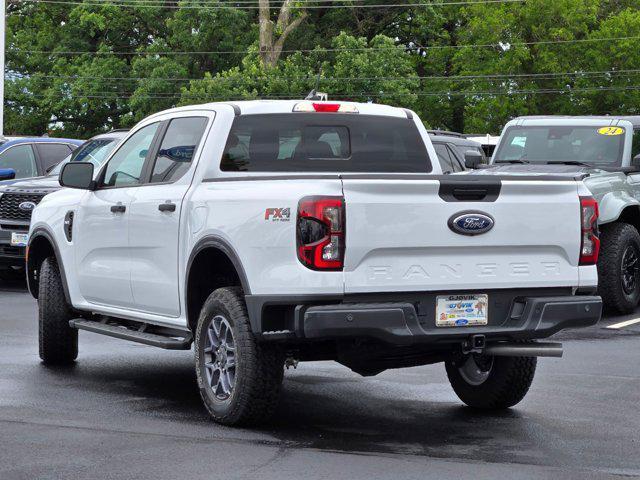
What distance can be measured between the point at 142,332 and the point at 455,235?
252cm

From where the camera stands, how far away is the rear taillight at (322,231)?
7023 millimetres

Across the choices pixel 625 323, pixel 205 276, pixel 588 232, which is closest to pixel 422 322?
pixel 588 232

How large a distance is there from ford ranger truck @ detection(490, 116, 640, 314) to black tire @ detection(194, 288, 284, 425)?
7.01m

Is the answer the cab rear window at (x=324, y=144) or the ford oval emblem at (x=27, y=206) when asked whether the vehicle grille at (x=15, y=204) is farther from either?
the cab rear window at (x=324, y=144)

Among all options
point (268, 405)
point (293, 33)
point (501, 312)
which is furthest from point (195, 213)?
point (293, 33)

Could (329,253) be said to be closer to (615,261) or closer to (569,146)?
(615,261)

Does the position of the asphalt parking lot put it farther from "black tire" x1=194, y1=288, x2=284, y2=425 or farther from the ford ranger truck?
the ford ranger truck

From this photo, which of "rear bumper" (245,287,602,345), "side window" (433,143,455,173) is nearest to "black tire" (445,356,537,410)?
"rear bumper" (245,287,602,345)

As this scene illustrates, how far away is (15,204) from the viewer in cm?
1691

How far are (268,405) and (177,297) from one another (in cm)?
113

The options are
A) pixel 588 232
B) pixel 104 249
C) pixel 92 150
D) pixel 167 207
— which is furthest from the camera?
pixel 92 150

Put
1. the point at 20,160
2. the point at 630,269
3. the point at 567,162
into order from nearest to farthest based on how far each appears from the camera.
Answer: the point at 630,269 < the point at 567,162 < the point at 20,160

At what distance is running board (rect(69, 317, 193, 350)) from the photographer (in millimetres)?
8289

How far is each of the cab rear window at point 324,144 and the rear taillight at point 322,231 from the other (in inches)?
53.8
